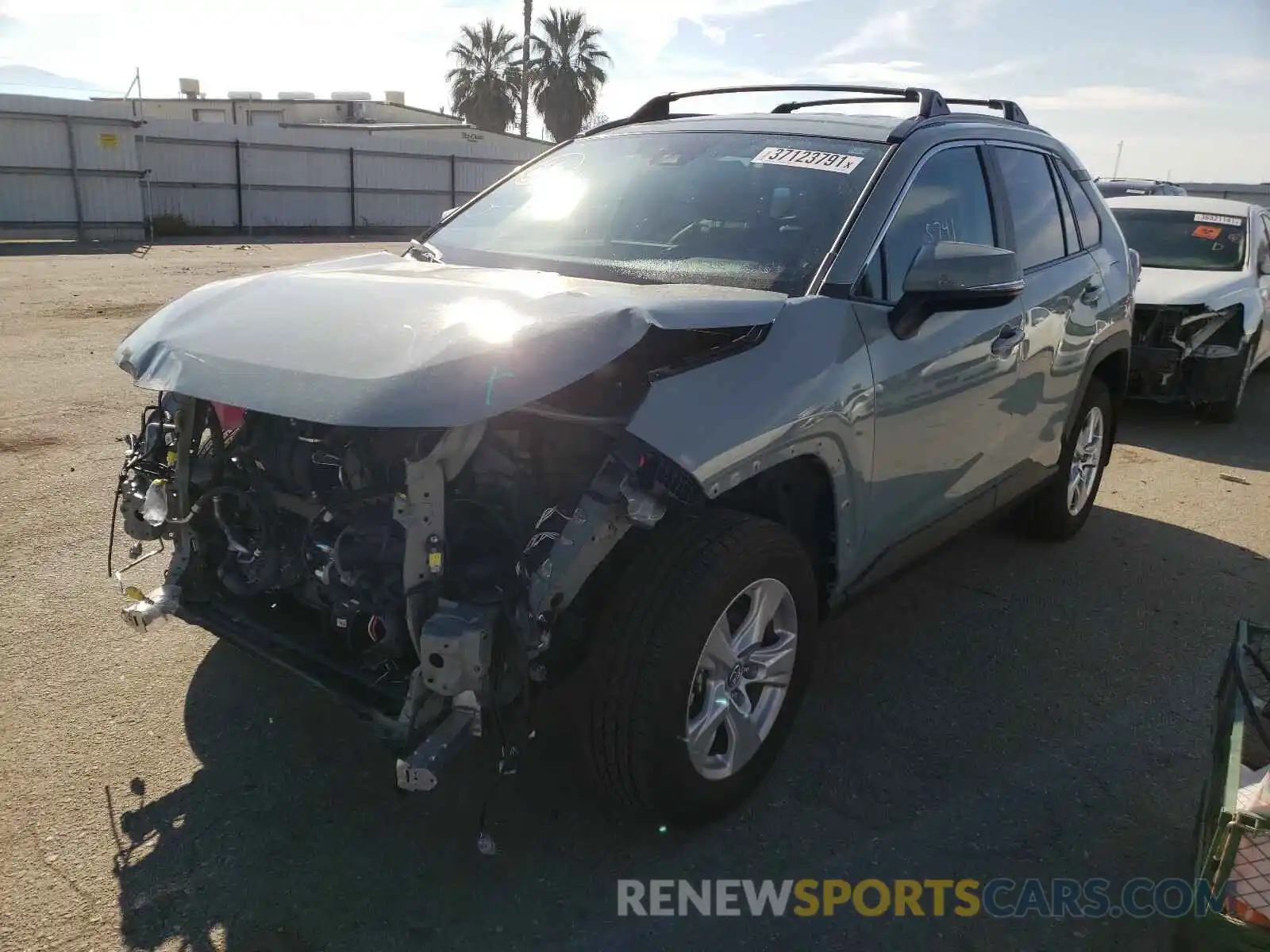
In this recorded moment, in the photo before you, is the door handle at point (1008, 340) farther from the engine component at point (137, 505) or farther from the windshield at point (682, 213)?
the engine component at point (137, 505)

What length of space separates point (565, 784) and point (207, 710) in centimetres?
125

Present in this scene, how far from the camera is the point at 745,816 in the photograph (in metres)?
2.89

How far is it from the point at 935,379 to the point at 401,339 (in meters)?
1.84

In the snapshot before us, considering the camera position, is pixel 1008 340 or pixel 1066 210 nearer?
pixel 1008 340

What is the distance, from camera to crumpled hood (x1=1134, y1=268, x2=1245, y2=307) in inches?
308

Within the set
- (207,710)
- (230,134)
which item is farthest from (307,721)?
(230,134)

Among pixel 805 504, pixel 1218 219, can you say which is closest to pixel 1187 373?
pixel 1218 219

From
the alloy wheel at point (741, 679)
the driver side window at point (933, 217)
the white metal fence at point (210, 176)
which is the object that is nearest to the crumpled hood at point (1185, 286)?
the driver side window at point (933, 217)

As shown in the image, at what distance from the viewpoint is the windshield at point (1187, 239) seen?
8.81 metres

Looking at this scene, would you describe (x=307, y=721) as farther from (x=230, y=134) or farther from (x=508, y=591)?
(x=230, y=134)

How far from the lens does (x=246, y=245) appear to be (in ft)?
67.0

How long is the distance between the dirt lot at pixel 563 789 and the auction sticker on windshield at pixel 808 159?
5.99ft
